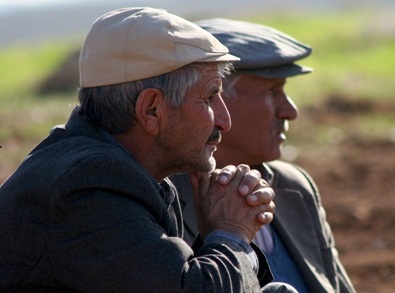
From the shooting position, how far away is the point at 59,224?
3.14 meters

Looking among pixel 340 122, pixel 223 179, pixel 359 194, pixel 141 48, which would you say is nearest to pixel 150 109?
pixel 141 48

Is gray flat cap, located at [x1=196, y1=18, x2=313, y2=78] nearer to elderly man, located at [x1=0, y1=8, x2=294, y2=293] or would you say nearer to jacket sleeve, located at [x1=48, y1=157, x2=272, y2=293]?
elderly man, located at [x1=0, y1=8, x2=294, y2=293]

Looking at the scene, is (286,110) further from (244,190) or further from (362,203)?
(362,203)

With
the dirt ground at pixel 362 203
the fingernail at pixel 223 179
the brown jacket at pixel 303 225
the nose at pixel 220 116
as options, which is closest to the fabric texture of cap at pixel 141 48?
the nose at pixel 220 116

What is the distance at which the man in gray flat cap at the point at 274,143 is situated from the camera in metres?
4.69

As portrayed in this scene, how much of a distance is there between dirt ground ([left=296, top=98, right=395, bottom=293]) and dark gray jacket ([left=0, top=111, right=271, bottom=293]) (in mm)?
4581

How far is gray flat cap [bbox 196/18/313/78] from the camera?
4.77 m

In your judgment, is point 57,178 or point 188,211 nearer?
point 57,178

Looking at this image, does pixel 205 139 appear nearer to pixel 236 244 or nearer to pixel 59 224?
pixel 236 244

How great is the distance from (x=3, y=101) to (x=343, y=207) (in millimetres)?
8083

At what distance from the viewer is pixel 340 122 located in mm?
13953

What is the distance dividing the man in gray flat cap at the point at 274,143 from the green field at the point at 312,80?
593cm

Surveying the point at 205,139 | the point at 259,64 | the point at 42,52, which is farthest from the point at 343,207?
the point at 42,52

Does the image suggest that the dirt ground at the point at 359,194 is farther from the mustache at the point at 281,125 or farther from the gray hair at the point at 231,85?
the gray hair at the point at 231,85
